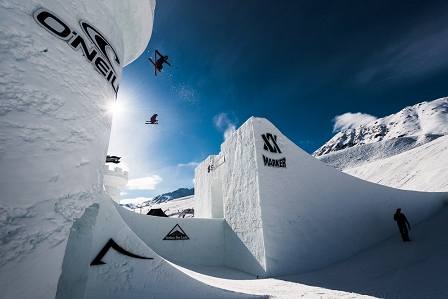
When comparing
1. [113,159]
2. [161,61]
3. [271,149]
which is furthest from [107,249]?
[113,159]

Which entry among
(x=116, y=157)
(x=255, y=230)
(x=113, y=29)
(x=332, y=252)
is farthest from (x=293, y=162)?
(x=116, y=157)

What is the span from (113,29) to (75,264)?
352 centimetres

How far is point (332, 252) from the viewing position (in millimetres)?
7188

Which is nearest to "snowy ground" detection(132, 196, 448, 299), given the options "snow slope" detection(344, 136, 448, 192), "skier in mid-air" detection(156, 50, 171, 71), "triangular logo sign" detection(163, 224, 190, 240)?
"triangular logo sign" detection(163, 224, 190, 240)

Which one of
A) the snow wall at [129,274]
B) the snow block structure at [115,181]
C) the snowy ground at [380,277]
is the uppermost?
the snow block structure at [115,181]

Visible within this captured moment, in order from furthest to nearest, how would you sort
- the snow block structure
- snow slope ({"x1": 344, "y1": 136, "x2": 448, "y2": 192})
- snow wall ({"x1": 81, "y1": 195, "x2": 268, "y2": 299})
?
the snow block structure → snow slope ({"x1": 344, "y1": 136, "x2": 448, "y2": 192}) → snow wall ({"x1": 81, "y1": 195, "x2": 268, "y2": 299})

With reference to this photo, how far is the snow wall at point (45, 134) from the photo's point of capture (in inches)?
72.4

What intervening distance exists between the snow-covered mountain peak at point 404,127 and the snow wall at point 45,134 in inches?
2356

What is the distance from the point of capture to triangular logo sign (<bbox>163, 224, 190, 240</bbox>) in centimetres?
890

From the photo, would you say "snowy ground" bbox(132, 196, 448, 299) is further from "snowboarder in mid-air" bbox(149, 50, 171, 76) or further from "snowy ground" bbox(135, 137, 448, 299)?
"snowboarder in mid-air" bbox(149, 50, 171, 76)

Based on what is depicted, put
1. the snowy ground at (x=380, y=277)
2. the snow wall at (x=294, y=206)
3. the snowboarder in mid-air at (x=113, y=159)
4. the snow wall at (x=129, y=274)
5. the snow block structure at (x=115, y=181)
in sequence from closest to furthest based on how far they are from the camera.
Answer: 1. the snow wall at (x=129, y=274)
2. the snowy ground at (x=380, y=277)
3. the snow wall at (x=294, y=206)
4. the snow block structure at (x=115, y=181)
5. the snowboarder in mid-air at (x=113, y=159)

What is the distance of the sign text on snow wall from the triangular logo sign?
4.80 m

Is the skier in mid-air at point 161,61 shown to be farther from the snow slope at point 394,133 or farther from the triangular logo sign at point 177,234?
the snow slope at point 394,133

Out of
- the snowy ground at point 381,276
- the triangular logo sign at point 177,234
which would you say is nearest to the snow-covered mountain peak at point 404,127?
the snowy ground at point 381,276
